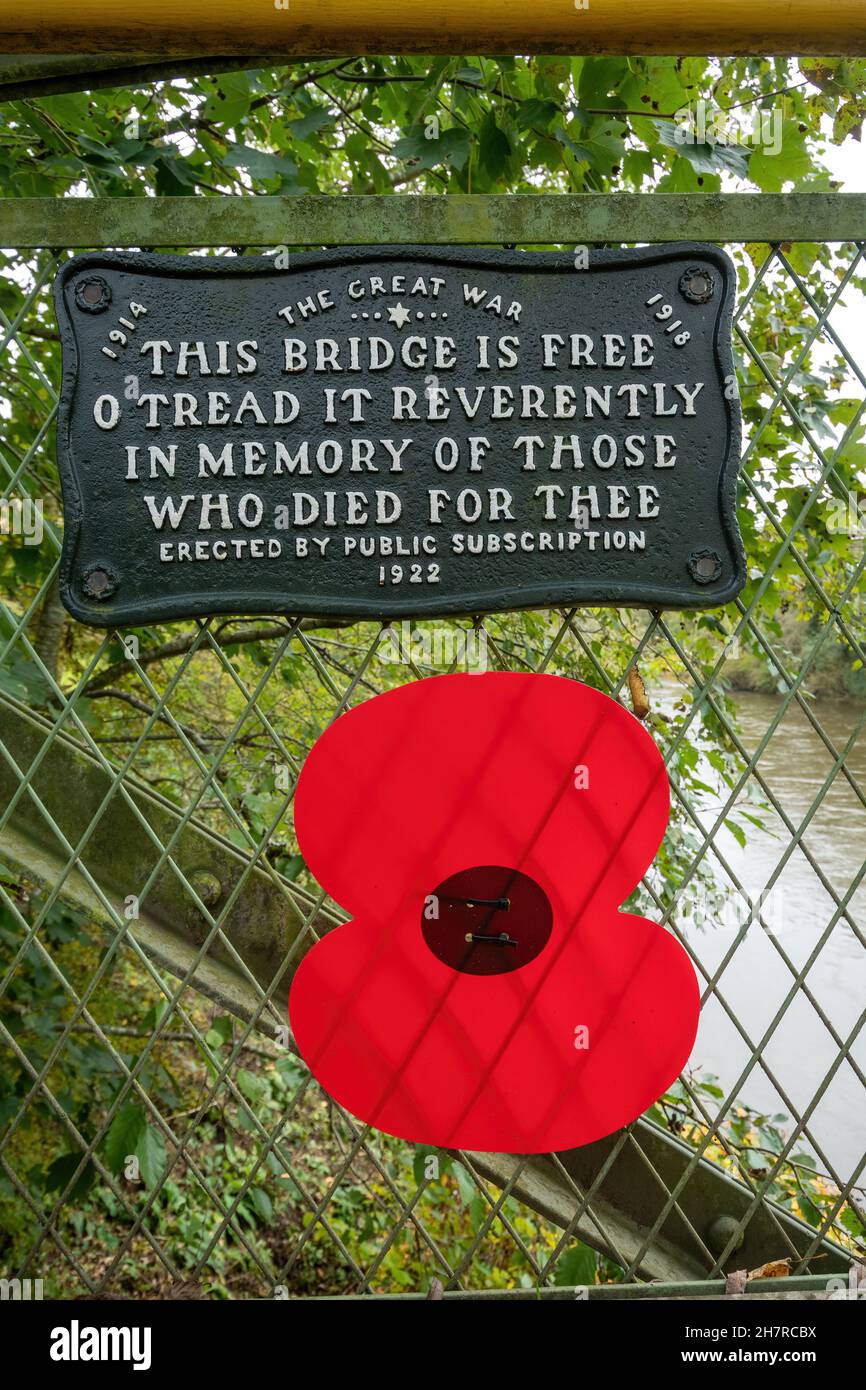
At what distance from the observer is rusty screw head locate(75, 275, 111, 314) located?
1964 millimetres

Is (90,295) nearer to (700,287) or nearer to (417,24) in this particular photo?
(417,24)

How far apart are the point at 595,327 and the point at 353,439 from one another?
0.54 metres

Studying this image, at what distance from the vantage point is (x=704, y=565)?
6.47 feet

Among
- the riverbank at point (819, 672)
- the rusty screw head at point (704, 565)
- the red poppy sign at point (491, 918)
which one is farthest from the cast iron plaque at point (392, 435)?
the riverbank at point (819, 672)

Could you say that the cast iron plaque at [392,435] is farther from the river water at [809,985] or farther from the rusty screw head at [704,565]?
the river water at [809,985]

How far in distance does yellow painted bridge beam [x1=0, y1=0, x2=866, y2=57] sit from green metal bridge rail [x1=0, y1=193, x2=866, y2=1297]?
0.86 feet

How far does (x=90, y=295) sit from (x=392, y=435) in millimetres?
661

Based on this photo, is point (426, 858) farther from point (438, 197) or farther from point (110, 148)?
point (110, 148)

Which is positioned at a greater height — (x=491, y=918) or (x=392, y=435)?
(x=392, y=435)

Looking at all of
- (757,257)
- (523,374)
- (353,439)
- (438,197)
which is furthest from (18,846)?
(757,257)

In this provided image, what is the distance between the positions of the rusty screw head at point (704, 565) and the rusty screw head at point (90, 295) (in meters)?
1.28

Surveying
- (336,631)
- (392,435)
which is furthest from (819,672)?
(392,435)

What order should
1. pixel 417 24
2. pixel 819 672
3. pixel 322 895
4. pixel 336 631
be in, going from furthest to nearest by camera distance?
pixel 819 672 → pixel 336 631 → pixel 322 895 → pixel 417 24
